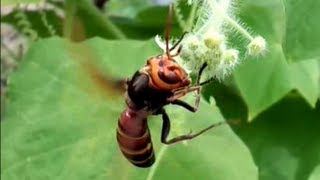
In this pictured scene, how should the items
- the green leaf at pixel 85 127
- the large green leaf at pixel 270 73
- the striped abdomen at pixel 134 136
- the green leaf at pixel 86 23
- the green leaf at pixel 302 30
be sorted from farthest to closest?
the green leaf at pixel 86 23 < the large green leaf at pixel 270 73 < the green leaf at pixel 85 127 < the striped abdomen at pixel 134 136 < the green leaf at pixel 302 30

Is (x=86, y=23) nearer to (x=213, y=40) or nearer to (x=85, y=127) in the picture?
(x=85, y=127)

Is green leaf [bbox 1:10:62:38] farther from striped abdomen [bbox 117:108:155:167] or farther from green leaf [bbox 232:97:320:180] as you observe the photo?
striped abdomen [bbox 117:108:155:167]

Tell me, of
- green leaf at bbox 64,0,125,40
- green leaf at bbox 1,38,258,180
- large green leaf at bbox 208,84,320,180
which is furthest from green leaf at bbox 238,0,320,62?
green leaf at bbox 64,0,125,40

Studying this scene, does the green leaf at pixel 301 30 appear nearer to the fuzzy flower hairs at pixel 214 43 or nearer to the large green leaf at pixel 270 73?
the fuzzy flower hairs at pixel 214 43

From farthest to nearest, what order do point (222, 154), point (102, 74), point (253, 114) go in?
point (253, 114) < point (222, 154) < point (102, 74)

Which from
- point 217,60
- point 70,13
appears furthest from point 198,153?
point 70,13

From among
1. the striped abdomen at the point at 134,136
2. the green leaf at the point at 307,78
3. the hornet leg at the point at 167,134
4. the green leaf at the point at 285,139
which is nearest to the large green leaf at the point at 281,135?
→ the green leaf at the point at 285,139

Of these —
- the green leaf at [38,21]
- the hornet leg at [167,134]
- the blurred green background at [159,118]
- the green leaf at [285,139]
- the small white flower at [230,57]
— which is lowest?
the green leaf at [38,21]

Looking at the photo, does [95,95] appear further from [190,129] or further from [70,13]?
[70,13]
